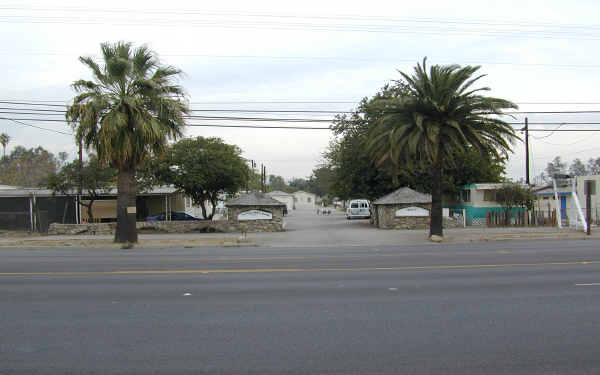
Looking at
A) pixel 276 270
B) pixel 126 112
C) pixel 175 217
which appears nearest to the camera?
pixel 276 270

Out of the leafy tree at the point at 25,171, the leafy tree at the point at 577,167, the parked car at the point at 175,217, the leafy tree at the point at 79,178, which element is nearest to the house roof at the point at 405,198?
the parked car at the point at 175,217

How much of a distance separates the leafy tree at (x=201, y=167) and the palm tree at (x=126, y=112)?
8.80 meters

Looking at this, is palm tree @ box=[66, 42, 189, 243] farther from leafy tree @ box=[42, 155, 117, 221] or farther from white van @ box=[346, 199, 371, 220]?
white van @ box=[346, 199, 371, 220]

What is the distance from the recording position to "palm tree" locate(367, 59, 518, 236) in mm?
22203

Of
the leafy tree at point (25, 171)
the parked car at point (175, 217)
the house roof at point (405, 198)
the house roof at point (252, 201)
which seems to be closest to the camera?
the house roof at point (252, 201)

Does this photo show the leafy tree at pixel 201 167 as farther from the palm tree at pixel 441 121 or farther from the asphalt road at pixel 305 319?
the asphalt road at pixel 305 319

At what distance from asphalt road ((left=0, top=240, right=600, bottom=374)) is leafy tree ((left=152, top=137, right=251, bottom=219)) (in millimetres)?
18545

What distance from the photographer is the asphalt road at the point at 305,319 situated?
5.55 m

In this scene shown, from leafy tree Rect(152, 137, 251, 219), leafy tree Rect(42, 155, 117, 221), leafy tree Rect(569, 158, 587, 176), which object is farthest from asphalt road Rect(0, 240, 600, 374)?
leafy tree Rect(569, 158, 587, 176)

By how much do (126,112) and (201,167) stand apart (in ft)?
34.7

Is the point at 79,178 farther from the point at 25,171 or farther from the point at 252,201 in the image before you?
the point at 25,171

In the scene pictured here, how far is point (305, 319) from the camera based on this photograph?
24.3 ft

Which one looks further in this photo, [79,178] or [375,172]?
[375,172]

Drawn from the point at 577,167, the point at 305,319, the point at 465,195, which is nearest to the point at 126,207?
the point at 305,319
